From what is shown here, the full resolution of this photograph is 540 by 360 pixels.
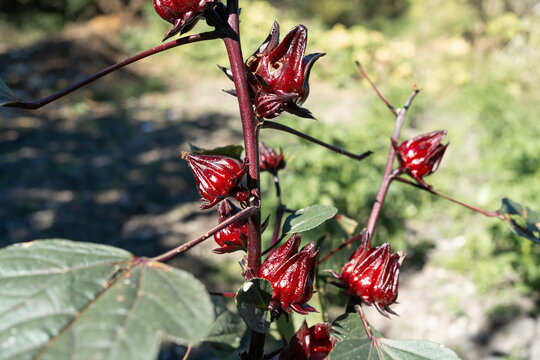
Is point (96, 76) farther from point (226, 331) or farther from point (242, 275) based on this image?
point (226, 331)

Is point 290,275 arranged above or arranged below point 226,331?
above

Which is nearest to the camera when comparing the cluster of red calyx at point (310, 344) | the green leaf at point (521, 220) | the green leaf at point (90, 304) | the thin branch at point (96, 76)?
the green leaf at point (90, 304)

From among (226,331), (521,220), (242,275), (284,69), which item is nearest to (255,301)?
(242,275)

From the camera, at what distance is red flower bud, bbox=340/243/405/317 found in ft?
1.85

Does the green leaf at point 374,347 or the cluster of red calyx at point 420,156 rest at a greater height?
the cluster of red calyx at point 420,156

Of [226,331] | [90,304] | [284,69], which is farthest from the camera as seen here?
[226,331]

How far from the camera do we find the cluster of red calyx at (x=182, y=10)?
1.45 ft

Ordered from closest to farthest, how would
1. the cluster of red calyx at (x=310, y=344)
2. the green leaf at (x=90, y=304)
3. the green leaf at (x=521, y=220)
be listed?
the green leaf at (x=90, y=304) → the cluster of red calyx at (x=310, y=344) → the green leaf at (x=521, y=220)

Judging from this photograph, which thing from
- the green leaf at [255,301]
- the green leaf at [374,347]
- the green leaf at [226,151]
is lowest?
the green leaf at [374,347]

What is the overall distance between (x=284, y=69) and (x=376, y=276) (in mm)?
290

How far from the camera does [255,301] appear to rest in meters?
0.51

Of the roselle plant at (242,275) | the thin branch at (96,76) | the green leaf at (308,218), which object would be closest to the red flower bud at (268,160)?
the roselle plant at (242,275)

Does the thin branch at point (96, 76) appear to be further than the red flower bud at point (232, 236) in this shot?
No

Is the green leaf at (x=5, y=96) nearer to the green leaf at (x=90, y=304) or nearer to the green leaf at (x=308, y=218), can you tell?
the green leaf at (x=90, y=304)
